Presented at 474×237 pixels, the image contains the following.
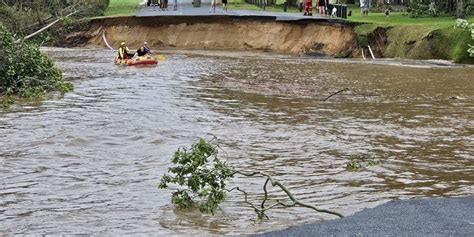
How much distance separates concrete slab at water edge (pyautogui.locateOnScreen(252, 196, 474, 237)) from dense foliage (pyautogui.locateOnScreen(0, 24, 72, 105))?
14.1m

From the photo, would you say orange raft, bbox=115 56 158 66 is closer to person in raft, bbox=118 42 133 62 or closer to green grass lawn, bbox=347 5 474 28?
person in raft, bbox=118 42 133 62

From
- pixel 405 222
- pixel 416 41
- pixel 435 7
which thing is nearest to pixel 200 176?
pixel 405 222

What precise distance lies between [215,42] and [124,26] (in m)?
6.12

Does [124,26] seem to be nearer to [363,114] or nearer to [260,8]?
[260,8]

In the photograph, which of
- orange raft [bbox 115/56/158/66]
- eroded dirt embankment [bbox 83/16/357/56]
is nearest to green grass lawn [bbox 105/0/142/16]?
eroded dirt embankment [bbox 83/16/357/56]

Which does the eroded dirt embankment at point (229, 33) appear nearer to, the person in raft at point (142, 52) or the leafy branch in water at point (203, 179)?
the person in raft at point (142, 52)

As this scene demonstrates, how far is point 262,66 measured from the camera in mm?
32156

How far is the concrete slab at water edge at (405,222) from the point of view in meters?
7.83

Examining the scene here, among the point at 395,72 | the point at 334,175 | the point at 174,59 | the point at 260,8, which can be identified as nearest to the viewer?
the point at 334,175

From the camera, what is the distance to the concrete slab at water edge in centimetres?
783

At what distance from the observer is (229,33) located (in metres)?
43.2

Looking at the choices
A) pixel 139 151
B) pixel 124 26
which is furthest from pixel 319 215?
pixel 124 26

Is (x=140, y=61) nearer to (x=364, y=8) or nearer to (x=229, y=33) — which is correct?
(x=229, y=33)

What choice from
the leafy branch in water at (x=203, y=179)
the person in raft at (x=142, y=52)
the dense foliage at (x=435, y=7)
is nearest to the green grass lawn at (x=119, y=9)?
the person in raft at (x=142, y=52)
